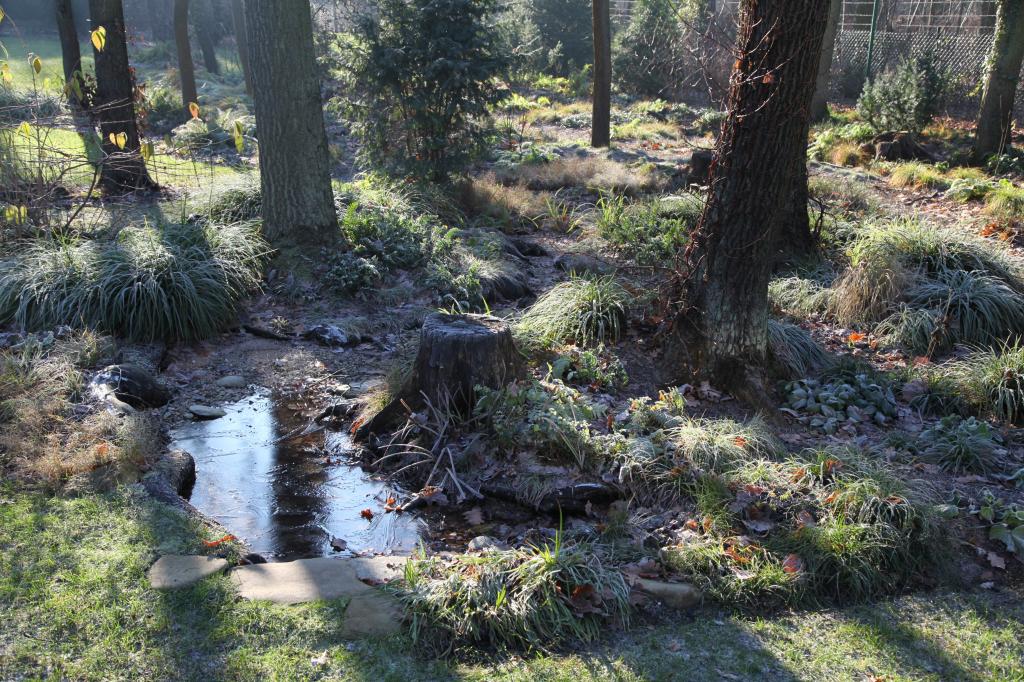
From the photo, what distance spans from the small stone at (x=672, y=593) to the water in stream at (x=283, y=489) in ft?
4.21

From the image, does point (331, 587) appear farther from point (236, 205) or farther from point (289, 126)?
point (236, 205)

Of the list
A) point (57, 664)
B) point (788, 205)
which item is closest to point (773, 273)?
point (788, 205)

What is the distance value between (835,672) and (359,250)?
626 centimetres

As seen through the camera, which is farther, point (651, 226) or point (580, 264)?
point (651, 226)

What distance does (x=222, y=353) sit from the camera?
6.84m

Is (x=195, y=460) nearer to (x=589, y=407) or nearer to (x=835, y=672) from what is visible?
(x=589, y=407)

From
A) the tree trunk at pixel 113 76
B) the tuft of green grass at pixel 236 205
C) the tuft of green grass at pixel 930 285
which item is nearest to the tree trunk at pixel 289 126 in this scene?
the tuft of green grass at pixel 236 205

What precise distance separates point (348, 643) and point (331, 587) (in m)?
0.40

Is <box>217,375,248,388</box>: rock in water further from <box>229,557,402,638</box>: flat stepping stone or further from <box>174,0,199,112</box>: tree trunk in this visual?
<box>174,0,199,112</box>: tree trunk

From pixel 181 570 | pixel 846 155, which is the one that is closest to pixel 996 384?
pixel 181 570

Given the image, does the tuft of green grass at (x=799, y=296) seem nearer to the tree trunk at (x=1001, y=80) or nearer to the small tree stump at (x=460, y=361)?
the small tree stump at (x=460, y=361)

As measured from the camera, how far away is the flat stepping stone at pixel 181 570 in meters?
3.61

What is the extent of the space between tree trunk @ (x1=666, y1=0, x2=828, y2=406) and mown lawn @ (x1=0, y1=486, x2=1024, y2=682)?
2179mm

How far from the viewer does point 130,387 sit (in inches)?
220
